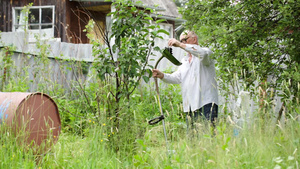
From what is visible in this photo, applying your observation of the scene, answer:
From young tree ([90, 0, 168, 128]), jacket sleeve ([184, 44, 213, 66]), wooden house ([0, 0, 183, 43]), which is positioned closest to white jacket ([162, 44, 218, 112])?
jacket sleeve ([184, 44, 213, 66])

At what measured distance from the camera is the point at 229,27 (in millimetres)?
4219

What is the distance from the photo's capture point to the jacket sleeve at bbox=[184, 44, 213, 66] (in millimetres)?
3927

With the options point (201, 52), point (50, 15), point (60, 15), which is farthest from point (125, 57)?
point (50, 15)

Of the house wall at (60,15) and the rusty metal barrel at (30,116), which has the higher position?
the house wall at (60,15)

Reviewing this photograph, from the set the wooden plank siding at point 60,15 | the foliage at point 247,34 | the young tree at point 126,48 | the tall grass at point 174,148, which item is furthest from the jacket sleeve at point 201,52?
the wooden plank siding at point 60,15

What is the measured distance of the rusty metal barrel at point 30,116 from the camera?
3.61 meters

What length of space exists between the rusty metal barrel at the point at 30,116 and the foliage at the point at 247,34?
190cm

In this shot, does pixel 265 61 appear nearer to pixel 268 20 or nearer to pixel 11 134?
pixel 268 20

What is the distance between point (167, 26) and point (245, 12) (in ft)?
44.2

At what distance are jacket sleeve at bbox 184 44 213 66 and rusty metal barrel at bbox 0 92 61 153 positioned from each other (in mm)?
1628

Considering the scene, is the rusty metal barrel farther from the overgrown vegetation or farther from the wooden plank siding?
the wooden plank siding

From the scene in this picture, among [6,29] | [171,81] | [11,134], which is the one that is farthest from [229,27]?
[6,29]

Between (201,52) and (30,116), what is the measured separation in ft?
6.37

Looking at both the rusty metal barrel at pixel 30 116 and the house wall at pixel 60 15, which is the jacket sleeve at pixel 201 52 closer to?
the rusty metal barrel at pixel 30 116
